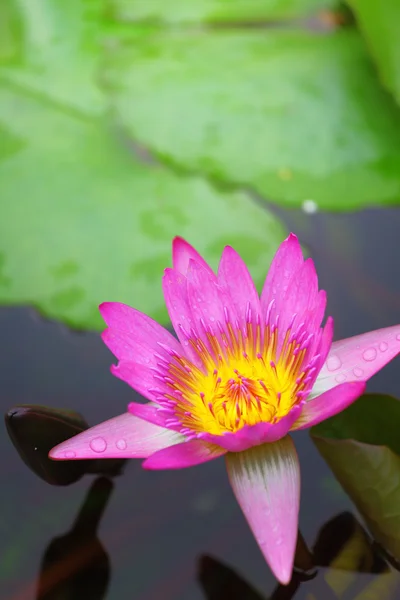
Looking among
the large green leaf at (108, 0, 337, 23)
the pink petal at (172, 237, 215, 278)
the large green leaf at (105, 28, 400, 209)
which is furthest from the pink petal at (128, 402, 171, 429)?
the large green leaf at (108, 0, 337, 23)

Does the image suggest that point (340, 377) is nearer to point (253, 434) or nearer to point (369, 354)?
point (369, 354)

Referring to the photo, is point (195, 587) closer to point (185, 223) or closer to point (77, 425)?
point (77, 425)

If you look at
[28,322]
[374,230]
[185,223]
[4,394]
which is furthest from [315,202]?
[4,394]

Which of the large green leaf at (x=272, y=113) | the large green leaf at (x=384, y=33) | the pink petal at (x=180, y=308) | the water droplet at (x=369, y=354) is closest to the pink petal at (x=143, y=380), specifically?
the pink petal at (x=180, y=308)

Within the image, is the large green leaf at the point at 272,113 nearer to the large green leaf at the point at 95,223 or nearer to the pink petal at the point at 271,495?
the large green leaf at the point at 95,223

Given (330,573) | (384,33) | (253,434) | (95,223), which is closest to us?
→ (253,434)

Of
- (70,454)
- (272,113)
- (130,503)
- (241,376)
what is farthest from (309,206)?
(70,454)

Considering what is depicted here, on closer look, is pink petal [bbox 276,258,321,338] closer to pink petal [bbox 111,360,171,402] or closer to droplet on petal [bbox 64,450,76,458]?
pink petal [bbox 111,360,171,402]
